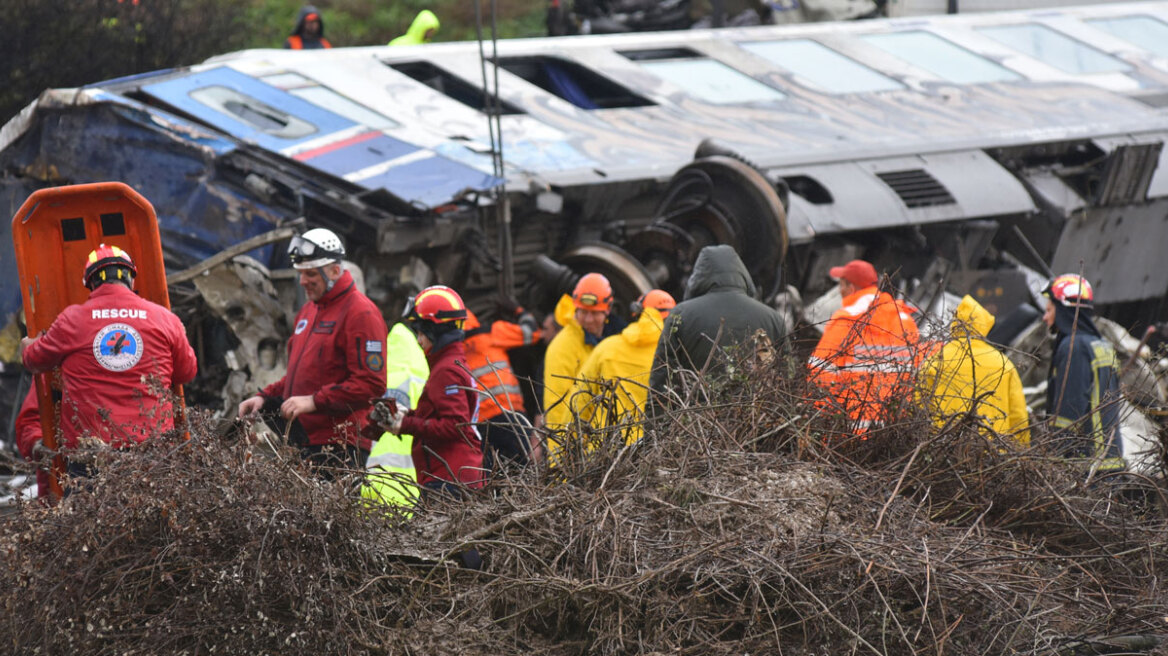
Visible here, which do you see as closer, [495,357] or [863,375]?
[863,375]

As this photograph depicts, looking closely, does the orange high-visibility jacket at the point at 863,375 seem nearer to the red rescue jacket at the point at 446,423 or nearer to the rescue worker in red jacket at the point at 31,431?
the red rescue jacket at the point at 446,423

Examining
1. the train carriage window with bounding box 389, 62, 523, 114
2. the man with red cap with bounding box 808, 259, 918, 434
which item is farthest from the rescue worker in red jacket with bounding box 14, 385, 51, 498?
the train carriage window with bounding box 389, 62, 523, 114

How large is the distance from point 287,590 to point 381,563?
0.42 metres

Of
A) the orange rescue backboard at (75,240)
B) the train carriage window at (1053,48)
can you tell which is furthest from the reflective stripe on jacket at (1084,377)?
the train carriage window at (1053,48)

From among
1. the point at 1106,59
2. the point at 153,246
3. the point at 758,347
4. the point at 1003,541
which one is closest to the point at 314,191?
the point at 153,246

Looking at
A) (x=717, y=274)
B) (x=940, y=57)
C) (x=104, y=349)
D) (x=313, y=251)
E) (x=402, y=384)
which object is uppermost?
(x=313, y=251)

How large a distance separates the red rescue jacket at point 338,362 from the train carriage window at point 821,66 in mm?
7053

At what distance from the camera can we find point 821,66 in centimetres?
1245

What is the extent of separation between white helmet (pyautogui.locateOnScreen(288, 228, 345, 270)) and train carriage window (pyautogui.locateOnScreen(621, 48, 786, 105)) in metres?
6.03

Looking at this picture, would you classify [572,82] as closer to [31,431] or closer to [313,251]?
[313,251]

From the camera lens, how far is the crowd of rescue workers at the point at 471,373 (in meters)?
5.08

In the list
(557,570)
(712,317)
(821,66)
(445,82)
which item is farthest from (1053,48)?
(557,570)

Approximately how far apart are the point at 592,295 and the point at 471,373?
142 centimetres

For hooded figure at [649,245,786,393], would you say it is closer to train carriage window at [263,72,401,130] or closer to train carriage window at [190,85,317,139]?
train carriage window at [190,85,317,139]
